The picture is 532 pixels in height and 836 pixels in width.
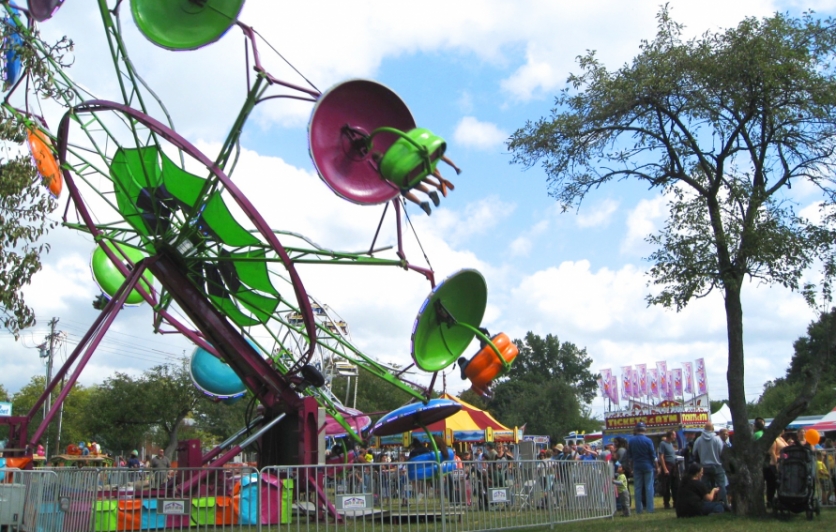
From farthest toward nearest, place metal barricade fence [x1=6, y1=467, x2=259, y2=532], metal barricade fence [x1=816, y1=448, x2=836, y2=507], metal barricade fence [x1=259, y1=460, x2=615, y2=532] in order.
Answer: metal barricade fence [x1=816, y1=448, x2=836, y2=507]
metal barricade fence [x1=259, y1=460, x2=615, y2=532]
metal barricade fence [x1=6, y1=467, x2=259, y2=532]

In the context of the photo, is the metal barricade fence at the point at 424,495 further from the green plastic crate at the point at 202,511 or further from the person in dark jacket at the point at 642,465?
the person in dark jacket at the point at 642,465

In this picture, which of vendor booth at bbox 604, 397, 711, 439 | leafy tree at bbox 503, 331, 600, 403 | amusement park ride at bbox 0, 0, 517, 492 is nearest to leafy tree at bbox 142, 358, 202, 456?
vendor booth at bbox 604, 397, 711, 439

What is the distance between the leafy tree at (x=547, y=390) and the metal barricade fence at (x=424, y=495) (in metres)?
73.8

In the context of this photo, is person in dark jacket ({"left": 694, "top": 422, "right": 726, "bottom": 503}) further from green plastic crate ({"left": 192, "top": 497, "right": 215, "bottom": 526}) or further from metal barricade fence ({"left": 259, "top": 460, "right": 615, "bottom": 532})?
green plastic crate ({"left": 192, "top": 497, "right": 215, "bottom": 526})

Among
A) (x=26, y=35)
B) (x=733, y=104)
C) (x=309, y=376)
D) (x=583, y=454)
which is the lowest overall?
(x=583, y=454)

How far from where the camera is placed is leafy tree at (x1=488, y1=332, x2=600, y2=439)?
10238 centimetres

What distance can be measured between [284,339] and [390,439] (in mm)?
21069

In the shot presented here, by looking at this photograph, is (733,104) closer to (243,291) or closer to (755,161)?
(755,161)

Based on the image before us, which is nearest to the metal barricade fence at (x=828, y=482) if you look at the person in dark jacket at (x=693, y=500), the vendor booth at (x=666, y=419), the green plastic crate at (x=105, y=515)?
the person in dark jacket at (x=693, y=500)

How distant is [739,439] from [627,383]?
78656mm

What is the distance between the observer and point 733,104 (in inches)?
543

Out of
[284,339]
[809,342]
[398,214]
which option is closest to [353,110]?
[398,214]

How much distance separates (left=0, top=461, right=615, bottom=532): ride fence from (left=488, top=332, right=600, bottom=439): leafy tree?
7458cm

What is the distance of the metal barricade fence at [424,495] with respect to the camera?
11.5 metres
